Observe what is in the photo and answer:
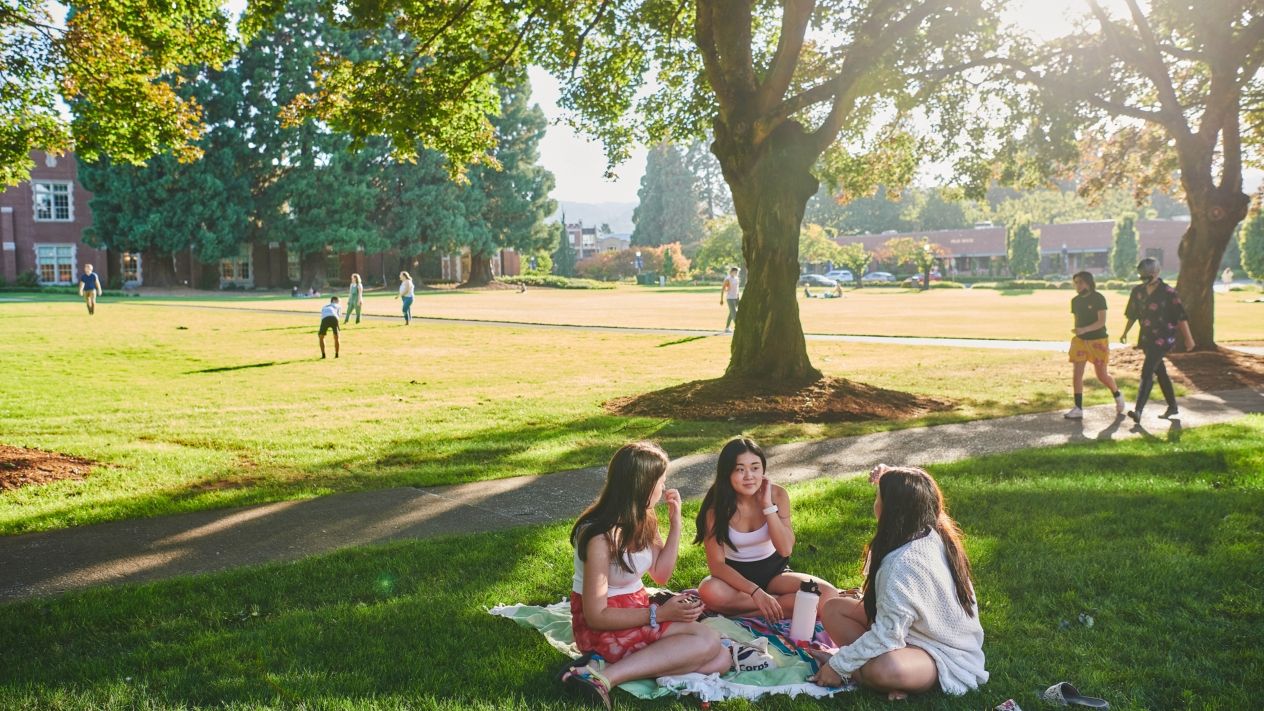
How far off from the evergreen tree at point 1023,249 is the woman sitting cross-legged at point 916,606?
266ft

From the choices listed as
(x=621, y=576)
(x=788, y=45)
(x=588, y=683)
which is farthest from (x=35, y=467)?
(x=788, y=45)

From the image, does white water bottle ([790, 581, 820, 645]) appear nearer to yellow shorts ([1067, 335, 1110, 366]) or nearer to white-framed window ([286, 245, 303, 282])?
yellow shorts ([1067, 335, 1110, 366])

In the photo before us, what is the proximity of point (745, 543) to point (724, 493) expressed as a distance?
311 mm

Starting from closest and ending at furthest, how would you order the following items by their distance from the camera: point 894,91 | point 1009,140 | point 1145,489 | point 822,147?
point 1145,489
point 822,147
point 894,91
point 1009,140

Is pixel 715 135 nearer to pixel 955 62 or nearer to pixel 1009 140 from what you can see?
pixel 955 62

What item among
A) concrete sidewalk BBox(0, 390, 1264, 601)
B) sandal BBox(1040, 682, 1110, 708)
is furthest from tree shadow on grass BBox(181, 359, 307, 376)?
sandal BBox(1040, 682, 1110, 708)

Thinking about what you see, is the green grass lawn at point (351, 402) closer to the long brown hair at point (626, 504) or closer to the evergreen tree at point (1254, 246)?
the long brown hair at point (626, 504)

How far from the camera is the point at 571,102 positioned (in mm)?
17359

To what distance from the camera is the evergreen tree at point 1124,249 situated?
245 feet

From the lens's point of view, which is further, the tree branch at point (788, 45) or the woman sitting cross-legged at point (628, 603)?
the tree branch at point (788, 45)

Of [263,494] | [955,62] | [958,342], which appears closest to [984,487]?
[263,494]

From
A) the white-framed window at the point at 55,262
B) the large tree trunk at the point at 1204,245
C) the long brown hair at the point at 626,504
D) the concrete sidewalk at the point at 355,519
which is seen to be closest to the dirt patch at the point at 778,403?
the concrete sidewalk at the point at 355,519

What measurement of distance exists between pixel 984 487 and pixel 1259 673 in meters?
3.56

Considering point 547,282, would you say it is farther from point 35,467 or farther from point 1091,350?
point 35,467
